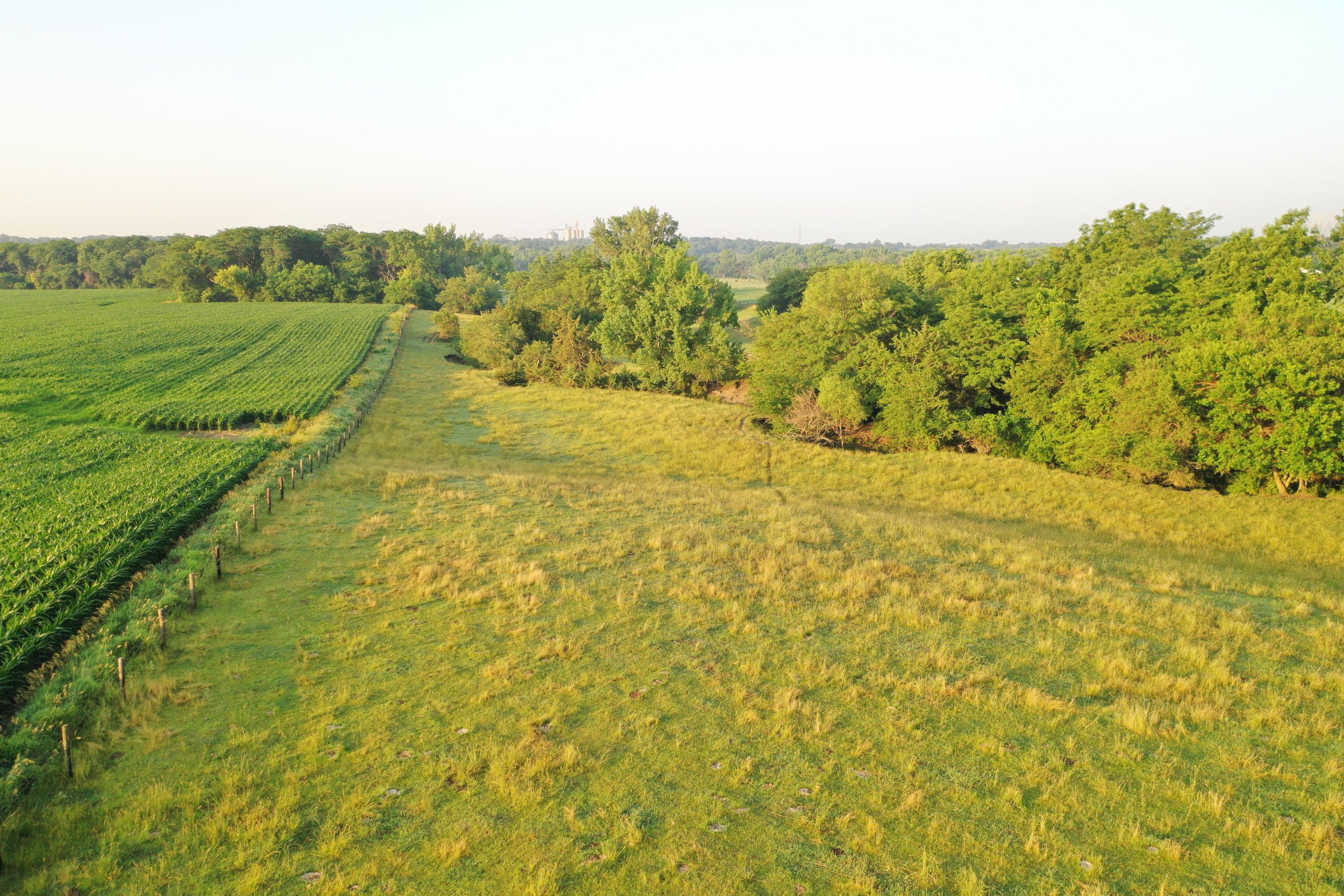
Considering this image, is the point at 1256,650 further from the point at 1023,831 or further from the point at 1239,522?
the point at 1239,522

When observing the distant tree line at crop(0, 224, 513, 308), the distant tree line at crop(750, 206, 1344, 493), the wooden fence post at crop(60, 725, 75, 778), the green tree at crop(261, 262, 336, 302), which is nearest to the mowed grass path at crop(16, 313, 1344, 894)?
the wooden fence post at crop(60, 725, 75, 778)

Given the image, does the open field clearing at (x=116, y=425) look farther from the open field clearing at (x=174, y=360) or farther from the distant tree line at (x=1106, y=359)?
the distant tree line at (x=1106, y=359)

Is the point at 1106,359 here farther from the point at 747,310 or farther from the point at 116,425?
the point at 747,310

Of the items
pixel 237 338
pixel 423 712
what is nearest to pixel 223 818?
pixel 423 712

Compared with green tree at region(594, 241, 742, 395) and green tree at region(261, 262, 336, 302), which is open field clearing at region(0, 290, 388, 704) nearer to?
green tree at region(261, 262, 336, 302)

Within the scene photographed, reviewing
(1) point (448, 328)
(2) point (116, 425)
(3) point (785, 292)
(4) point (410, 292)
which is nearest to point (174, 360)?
(2) point (116, 425)

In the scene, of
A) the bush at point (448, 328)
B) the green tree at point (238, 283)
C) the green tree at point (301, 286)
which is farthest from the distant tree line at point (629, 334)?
the green tree at point (238, 283)

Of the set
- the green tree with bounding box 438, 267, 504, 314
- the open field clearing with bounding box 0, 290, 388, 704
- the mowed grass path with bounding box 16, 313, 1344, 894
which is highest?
the green tree with bounding box 438, 267, 504, 314
